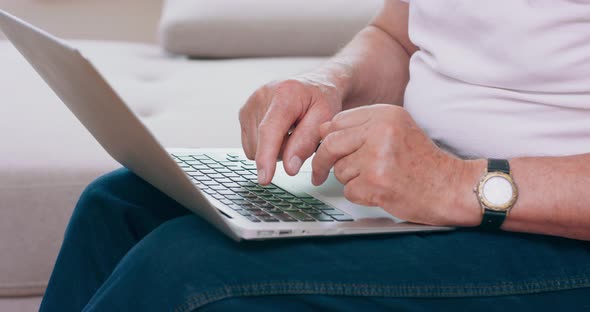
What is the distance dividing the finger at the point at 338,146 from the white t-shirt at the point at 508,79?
183 millimetres

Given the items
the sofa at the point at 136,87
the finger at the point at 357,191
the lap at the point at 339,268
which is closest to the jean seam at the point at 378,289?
the lap at the point at 339,268

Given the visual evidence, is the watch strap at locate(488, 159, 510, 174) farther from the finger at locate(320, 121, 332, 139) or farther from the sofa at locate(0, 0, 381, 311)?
the sofa at locate(0, 0, 381, 311)

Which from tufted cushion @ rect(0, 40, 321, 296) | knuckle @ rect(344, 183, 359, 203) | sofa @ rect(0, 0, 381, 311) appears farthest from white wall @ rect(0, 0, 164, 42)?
knuckle @ rect(344, 183, 359, 203)

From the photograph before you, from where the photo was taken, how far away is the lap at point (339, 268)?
2.14 ft

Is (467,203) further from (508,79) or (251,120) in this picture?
(251,120)

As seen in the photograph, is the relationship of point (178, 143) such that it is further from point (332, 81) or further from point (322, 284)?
point (322, 284)

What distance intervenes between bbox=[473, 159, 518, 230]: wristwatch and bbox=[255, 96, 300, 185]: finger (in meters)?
0.20

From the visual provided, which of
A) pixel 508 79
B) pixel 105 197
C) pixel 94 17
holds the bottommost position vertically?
pixel 94 17

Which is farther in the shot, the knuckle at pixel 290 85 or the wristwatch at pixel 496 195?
the knuckle at pixel 290 85

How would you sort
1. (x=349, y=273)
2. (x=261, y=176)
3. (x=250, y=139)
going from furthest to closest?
(x=250, y=139) < (x=261, y=176) < (x=349, y=273)

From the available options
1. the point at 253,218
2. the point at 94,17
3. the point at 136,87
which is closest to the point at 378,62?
the point at 253,218

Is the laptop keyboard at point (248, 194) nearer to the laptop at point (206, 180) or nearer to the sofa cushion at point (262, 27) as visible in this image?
the laptop at point (206, 180)

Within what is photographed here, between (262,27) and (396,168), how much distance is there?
4.17ft

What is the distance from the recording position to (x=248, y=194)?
0.79 metres
